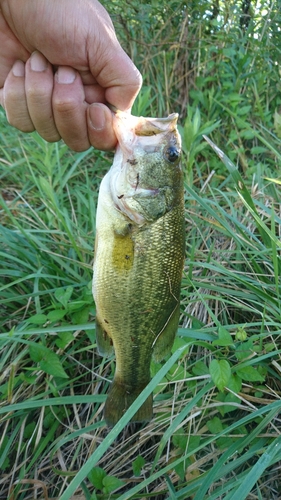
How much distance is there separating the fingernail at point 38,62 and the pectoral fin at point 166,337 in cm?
112

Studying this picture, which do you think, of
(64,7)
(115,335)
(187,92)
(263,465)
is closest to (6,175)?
(187,92)

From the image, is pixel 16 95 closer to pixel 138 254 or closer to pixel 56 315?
pixel 138 254

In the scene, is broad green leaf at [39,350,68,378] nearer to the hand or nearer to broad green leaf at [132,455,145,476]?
broad green leaf at [132,455,145,476]

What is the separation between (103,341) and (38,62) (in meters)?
1.16

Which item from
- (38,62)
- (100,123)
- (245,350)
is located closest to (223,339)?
(245,350)

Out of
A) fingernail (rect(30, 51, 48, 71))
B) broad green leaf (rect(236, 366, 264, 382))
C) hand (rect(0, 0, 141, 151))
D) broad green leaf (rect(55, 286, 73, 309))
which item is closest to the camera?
hand (rect(0, 0, 141, 151))

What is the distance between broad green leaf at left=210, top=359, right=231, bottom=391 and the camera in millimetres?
1667

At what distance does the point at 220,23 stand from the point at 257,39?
339mm

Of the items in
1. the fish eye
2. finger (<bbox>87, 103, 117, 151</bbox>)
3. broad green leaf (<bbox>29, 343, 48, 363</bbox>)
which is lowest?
broad green leaf (<bbox>29, 343, 48, 363</bbox>)

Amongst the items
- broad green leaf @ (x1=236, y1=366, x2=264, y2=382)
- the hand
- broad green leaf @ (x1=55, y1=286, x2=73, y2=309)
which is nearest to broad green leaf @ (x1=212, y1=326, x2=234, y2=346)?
broad green leaf @ (x1=236, y1=366, x2=264, y2=382)

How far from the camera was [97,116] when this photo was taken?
1652 millimetres

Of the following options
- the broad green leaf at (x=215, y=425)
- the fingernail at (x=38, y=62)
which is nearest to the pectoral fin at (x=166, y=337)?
the broad green leaf at (x=215, y=425)

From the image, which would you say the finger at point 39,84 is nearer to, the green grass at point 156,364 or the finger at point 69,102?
the finger at point 69,102

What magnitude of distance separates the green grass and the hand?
1.85ft
